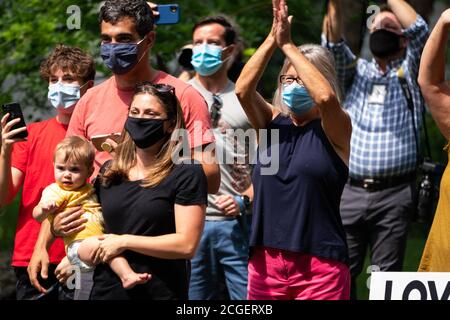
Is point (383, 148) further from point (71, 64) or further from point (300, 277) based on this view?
point (71, 64)

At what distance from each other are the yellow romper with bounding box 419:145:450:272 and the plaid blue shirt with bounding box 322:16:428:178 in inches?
78.5

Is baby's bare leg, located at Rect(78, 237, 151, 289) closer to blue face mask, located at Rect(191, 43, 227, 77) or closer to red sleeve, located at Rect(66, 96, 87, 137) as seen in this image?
red sleeve, located at Rect(66, 96, 87, 137)

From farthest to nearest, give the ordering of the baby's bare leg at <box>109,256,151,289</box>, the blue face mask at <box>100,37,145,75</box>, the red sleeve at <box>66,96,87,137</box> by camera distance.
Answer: the red sleeve at <box>66,96,87,137</box>
the blue face mask at <box>100,37,145,75</box>
the baby's bare leg at <box>109,256,151,289</box>

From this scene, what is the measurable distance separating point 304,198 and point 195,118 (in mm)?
684

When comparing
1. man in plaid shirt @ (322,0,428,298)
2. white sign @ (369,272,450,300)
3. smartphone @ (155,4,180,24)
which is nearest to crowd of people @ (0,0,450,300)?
smartphone @ (155,4,180,24)

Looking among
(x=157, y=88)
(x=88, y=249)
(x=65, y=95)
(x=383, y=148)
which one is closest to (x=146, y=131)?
(x=157, y=88)

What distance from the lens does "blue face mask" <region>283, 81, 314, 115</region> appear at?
5934 millimetres

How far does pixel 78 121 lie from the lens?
608cm

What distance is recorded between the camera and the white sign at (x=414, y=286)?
505cm

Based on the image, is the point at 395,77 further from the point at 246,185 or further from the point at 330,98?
the point at 330,98

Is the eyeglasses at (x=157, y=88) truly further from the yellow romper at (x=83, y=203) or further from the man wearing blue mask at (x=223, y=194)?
the man wearing blue mask at (x=223, y=194)

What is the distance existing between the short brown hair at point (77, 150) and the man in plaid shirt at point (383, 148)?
2494 mm
